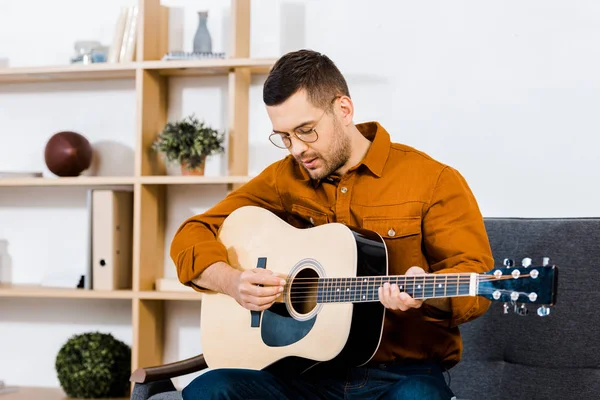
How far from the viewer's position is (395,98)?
293 centimetres

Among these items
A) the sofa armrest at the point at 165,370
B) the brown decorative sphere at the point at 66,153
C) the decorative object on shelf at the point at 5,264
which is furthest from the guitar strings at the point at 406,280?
the decorative object on shelf at the point at 5,264

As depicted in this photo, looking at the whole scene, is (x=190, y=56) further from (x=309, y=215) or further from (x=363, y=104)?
(x=309, y=215)

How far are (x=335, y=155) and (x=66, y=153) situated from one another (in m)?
1.48

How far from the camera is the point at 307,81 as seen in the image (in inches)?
76.3

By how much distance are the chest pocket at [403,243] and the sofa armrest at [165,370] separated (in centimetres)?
67

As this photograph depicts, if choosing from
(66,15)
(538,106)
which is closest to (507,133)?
(538,106)

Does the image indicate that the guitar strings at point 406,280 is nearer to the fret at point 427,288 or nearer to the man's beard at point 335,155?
the fret at point 427,288

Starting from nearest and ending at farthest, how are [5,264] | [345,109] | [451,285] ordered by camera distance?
[451,285] → [345,109] → [5,264]

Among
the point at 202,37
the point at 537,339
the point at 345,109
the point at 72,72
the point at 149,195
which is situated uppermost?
the point at 202,37

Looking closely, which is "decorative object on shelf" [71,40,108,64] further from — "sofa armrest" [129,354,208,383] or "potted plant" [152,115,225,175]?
"sofa armrest" [129,354,208,383]

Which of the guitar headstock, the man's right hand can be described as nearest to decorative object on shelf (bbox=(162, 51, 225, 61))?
the man's right hand


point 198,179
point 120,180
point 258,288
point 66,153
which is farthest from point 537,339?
point 66,153

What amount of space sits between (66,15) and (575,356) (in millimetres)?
2298

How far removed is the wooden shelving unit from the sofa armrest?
0.59 meters
